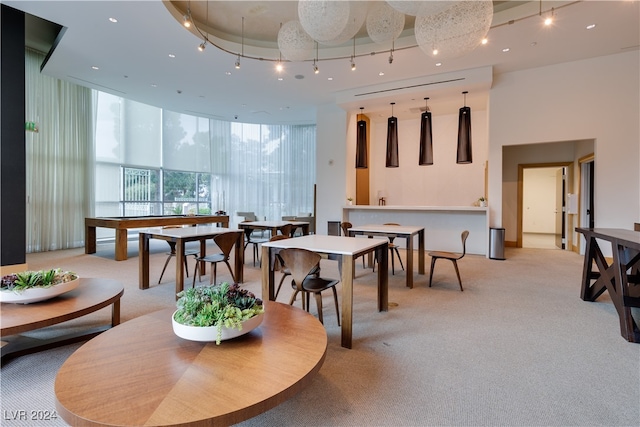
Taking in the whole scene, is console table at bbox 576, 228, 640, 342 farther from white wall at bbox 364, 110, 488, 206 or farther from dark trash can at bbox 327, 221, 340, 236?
dark trash can at bbox 327, 221, 340, 236

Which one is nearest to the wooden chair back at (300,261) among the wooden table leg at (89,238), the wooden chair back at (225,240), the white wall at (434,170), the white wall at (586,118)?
the wooden chair back at (225,240)

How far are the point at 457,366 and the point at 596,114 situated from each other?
245 inches

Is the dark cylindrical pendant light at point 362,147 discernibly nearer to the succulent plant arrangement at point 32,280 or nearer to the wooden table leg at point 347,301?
the wooden table leg at point 347,301

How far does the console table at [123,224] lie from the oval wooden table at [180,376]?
503 centimetres

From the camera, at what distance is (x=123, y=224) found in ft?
18.8

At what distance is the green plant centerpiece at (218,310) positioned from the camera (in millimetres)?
1330

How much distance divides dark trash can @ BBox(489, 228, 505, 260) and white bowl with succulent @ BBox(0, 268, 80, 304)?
6675 millimetres

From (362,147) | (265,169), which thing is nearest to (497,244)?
(362,147)

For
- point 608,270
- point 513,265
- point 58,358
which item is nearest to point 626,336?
point 608,270

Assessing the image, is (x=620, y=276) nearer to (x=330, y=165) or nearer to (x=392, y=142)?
(x=392, y=142)

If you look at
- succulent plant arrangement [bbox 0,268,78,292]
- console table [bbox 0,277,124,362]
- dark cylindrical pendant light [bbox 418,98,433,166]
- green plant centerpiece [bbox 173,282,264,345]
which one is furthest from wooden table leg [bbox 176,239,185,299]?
dark cylindrical pendant light [bbox 418,98,433,166]

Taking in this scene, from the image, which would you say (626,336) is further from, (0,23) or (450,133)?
(0,23)

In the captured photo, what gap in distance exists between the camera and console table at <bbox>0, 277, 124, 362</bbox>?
1.78 meters

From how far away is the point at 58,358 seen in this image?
7.11 feet
